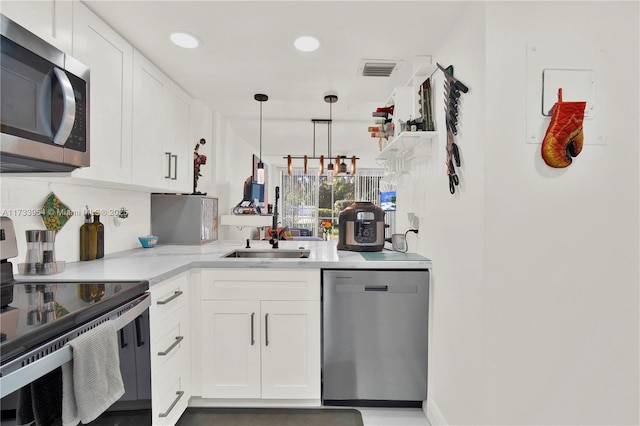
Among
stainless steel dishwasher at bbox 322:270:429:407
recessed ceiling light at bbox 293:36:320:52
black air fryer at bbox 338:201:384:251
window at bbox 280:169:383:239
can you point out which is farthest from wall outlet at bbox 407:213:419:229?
window at bbox 280:169:383:239

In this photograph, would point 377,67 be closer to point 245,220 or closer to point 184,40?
point 184,40

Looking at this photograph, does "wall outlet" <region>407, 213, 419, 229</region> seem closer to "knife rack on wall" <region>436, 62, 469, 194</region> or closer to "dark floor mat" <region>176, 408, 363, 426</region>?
"knife rack on wall" <region>436, 62, 469, 194</region>

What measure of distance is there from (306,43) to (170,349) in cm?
182

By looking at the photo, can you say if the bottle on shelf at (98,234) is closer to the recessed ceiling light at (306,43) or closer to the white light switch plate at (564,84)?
the recessed ceiling light at (306,43)

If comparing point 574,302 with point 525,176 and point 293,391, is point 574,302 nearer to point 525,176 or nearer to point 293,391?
point 525,176

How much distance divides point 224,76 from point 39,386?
84.8 inches

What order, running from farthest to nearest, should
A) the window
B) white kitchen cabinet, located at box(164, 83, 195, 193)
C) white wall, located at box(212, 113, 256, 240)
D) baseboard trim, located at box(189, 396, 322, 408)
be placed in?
1. the window
2. white wall, located at box(212, 113, 256, 240)
3. white kitchen cabinet, located at box(164, 83, 195, 193)
4. baseboard trim, located at box(189, 396, 322, 408)

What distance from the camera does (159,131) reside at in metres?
2.20

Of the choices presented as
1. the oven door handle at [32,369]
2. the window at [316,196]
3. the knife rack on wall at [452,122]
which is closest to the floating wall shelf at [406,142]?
the knife rack on wall at [452,122]

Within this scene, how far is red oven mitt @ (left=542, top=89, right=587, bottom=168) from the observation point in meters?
1.28

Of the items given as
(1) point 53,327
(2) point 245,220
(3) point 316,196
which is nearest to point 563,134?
(1) point 53,327

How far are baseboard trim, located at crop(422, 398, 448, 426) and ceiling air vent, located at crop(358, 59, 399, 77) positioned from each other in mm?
2085

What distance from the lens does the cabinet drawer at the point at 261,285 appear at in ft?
6.19

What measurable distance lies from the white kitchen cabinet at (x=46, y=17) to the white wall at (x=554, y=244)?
1.77 metres
